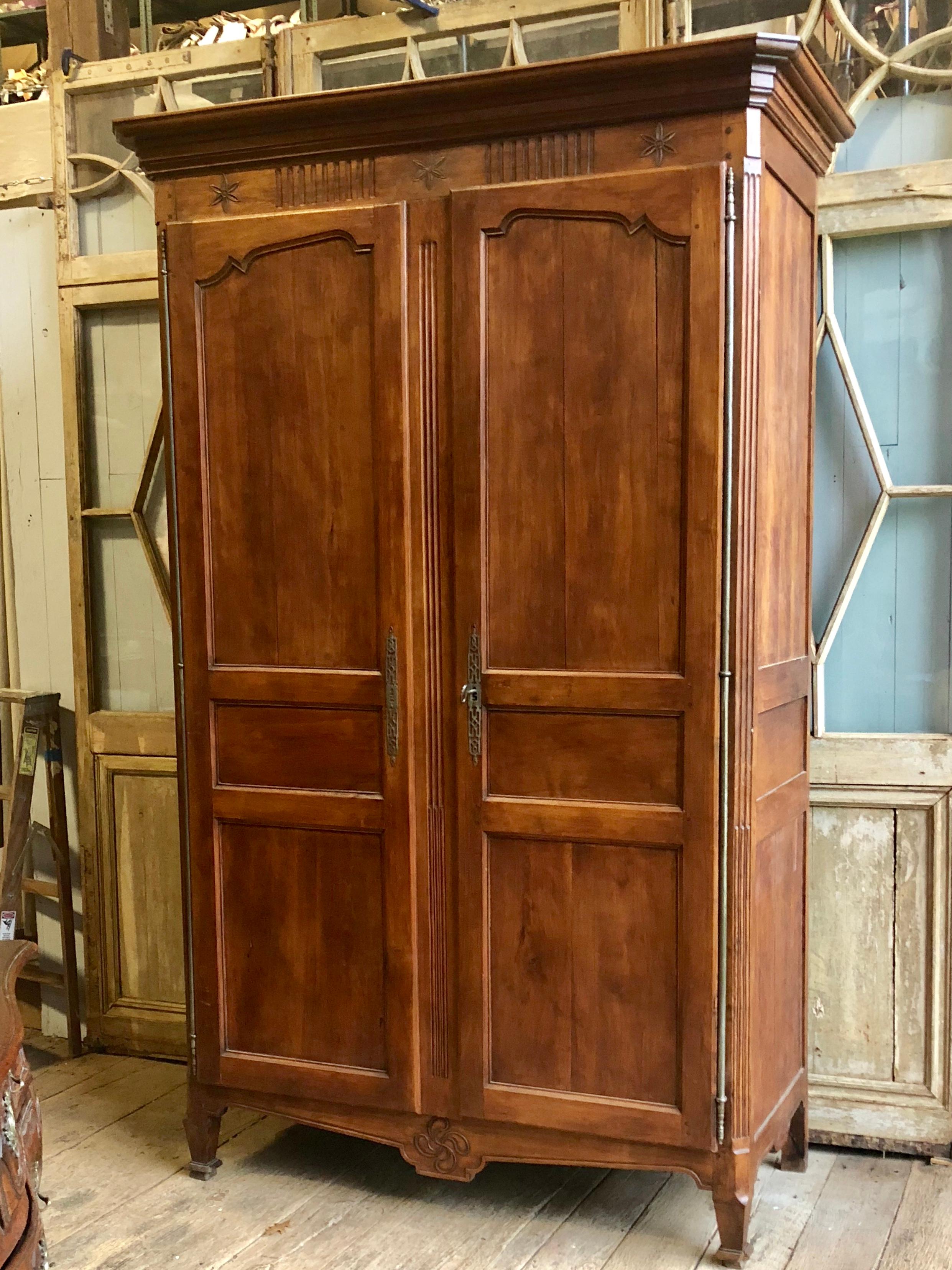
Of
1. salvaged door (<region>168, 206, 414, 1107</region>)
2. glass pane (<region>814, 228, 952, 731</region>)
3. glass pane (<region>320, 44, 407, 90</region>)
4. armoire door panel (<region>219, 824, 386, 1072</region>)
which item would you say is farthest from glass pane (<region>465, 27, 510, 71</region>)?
armoire door panel (<region>219, 824, 386, 1072</region>)

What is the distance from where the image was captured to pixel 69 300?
335cm

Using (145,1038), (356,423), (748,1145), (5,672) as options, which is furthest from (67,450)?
(748,1145)

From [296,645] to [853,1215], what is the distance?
170 cm

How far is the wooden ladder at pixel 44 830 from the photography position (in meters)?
3.34

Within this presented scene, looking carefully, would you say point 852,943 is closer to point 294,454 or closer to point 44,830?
point 294,454

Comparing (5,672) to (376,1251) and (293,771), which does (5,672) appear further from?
(376,1251)

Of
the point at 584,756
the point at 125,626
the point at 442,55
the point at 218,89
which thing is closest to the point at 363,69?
the point at 442,55

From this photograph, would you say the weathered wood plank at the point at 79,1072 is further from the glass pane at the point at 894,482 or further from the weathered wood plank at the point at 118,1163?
the glass pane at the point at 894,482

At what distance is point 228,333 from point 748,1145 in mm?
1976

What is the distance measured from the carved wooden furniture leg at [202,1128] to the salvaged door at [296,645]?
60mm

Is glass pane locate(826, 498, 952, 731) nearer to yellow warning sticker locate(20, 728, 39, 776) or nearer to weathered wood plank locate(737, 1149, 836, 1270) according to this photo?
weathered wood plank locate(737, 1149, 836, 1270)

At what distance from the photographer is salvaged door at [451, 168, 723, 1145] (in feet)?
7.29

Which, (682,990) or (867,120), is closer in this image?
(682,990)

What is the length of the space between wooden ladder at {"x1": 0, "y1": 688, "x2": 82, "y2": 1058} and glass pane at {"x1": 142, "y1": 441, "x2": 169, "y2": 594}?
52 cm
